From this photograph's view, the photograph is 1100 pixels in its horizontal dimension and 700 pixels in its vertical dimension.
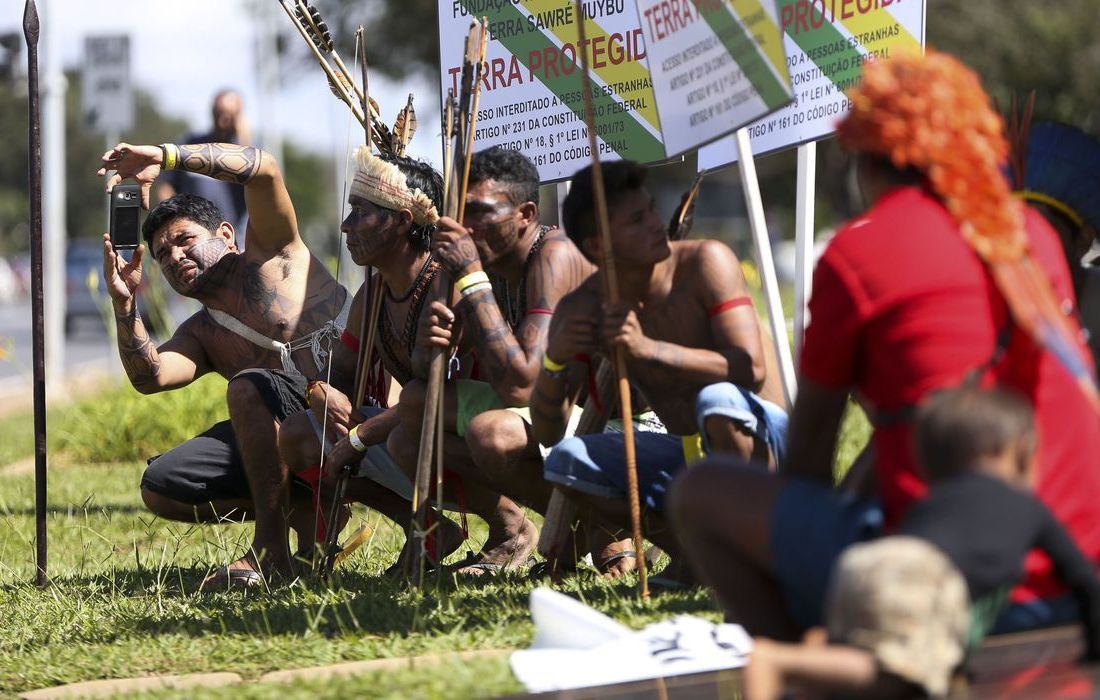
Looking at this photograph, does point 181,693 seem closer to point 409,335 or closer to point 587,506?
point 587,506

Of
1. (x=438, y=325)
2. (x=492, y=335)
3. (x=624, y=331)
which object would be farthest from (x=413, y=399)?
(x=624, y=331)

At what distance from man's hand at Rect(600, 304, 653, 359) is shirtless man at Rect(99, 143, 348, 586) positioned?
1.77 metres

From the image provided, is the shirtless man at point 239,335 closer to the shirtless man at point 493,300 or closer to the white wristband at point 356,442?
the white wristband at point 356,442

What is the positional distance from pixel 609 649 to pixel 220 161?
105 inches

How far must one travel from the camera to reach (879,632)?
8.83 ft

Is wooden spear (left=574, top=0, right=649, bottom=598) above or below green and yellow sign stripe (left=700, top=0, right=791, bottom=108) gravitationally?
below

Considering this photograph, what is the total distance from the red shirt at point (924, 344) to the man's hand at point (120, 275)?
331 centimetres

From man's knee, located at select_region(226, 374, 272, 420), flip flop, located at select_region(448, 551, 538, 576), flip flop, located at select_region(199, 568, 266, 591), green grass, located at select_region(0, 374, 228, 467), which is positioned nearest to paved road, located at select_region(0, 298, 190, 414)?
green grass, located at select_region(0, 374, 228, 467)

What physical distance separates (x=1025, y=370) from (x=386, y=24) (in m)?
25.6

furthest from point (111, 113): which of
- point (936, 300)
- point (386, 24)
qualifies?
point (386, 24)

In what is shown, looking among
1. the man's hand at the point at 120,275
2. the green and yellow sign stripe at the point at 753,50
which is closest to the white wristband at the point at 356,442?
the man's hand at the point at 120,275

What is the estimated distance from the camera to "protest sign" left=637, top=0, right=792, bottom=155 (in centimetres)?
413

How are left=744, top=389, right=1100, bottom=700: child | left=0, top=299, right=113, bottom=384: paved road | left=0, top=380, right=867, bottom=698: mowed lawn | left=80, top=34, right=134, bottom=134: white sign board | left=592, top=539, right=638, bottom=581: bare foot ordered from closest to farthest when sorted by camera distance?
left=744, top=389, right=1100, bottom=700: child, left=0, top=380, right=867, bottom=698: mowed lawn, left=592, top=539, right=638, bottom=581: bare foot, left=80, top=34, right=134, bottom=134: white sign board, left=0, top=299, right=113, bottom=384: paved road

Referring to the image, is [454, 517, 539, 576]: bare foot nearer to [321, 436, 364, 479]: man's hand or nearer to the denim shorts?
[321, 436, 364, 479]: man's hand
